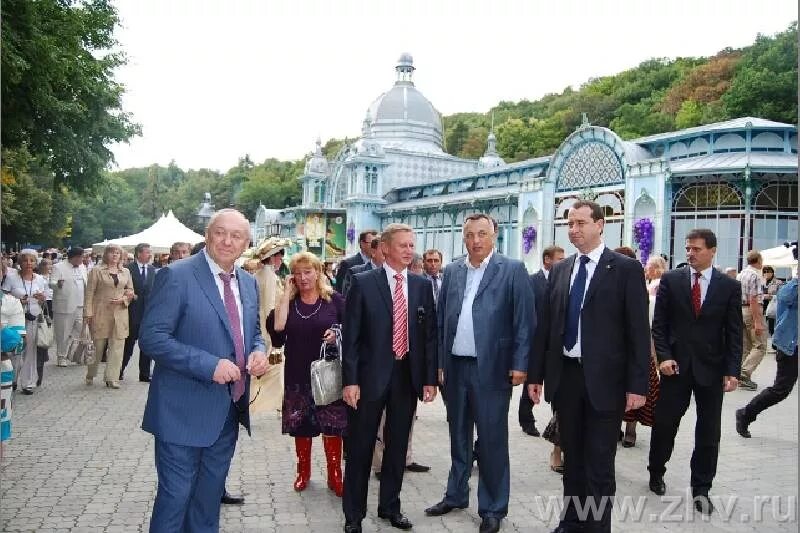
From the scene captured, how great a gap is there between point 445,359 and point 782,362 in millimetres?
4687

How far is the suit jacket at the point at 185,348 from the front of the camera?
11.8 ft

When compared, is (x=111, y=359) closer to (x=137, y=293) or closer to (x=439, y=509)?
(x=137, y=293)

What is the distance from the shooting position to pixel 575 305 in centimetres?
468

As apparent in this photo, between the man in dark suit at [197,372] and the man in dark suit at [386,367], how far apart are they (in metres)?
1.07

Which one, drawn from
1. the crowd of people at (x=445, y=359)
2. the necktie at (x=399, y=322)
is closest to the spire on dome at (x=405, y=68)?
the crowd of people at (x=445, y=359)

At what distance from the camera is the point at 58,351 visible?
1174 centimetres

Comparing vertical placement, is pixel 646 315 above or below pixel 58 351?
above

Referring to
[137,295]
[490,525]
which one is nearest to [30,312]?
[137,295]

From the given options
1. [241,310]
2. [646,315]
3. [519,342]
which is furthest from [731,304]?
[241,310]

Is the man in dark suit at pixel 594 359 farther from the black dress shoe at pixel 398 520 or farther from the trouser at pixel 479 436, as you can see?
the black dress shoe at pixel 398 520

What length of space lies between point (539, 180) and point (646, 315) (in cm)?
2300

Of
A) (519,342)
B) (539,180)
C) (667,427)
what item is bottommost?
(667,427)

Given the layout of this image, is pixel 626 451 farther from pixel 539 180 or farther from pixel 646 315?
pixel 539 180

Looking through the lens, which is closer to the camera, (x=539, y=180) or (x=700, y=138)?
(x=700, y=138)
